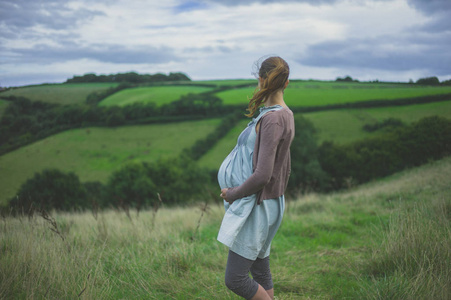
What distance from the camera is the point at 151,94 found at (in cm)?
4794

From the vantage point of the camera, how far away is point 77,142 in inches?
1439

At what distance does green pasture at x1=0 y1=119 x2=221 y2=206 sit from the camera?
3179 cm

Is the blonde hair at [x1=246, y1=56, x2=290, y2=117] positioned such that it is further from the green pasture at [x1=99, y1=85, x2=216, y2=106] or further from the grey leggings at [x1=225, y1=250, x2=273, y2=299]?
the green pasture at [x1=99, y1=85, x2=216, y2=106]

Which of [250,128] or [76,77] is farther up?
[76,77]

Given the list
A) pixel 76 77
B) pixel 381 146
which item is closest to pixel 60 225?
pixel 76 77

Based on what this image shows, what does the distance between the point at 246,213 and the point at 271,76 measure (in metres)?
0.97

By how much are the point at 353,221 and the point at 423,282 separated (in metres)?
3.63

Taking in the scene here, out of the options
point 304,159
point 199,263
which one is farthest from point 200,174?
point 199,263

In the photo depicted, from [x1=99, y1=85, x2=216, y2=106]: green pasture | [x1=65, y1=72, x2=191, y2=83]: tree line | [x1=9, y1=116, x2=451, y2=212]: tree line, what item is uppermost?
[x1=65, y1=72, x2=191, y2=83]: tree line

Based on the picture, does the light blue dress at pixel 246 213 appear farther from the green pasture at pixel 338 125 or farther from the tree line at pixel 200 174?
the tree line at pixel 200 174

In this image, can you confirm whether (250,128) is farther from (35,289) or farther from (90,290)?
(35,289)

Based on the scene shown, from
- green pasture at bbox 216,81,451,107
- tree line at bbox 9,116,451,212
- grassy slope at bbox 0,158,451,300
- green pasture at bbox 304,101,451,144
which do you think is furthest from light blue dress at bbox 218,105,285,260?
tree line at bbox 9,116,451,212

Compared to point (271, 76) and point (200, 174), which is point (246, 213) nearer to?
point (271, 76)

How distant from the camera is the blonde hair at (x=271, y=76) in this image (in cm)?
199
